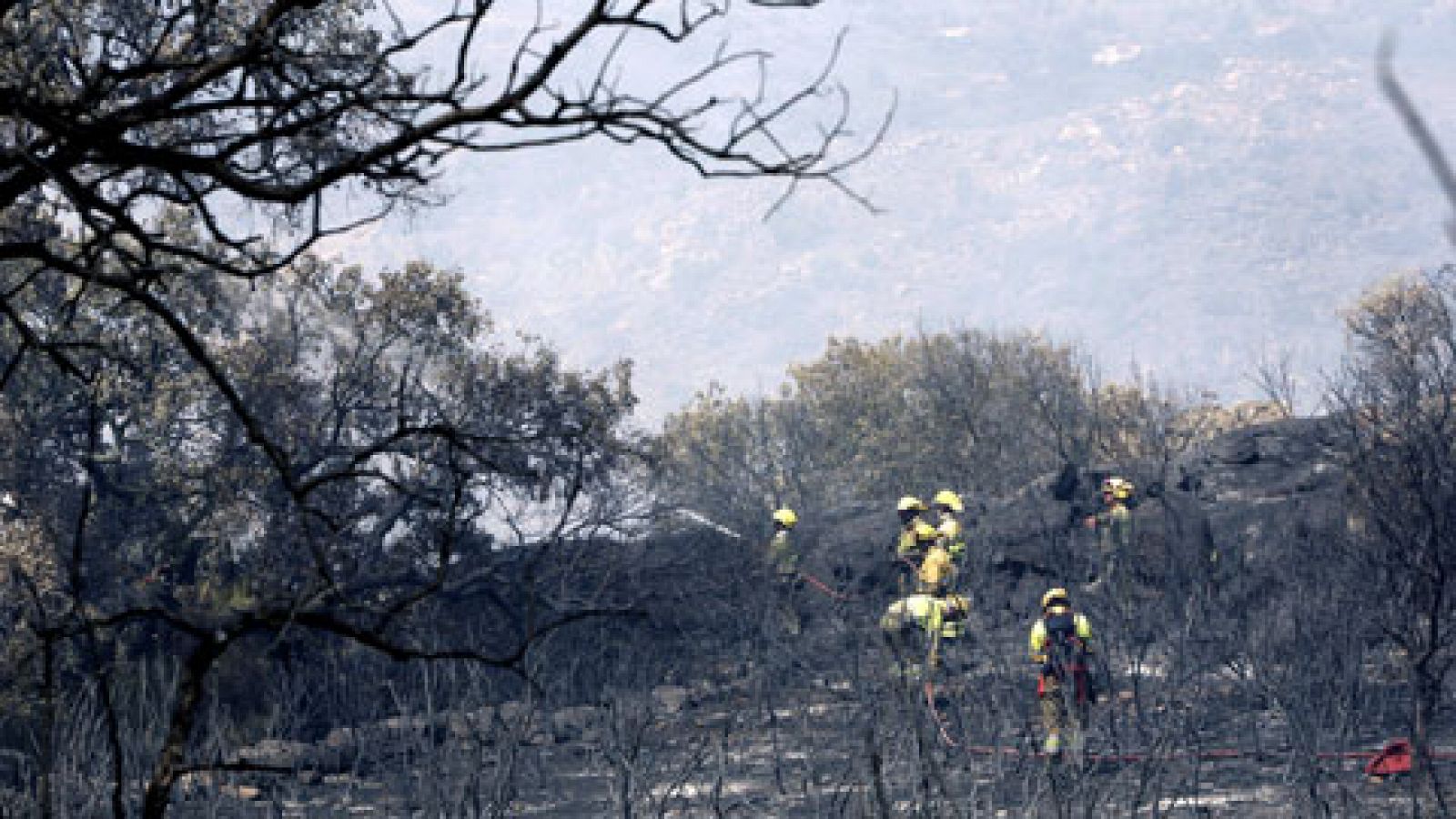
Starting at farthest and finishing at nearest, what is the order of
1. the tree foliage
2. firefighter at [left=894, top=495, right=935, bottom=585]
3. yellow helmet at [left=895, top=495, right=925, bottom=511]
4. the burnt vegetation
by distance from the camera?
the tree foliage
yellow helmet at [left=895, top=495, right=925, bottom=511]
firefighter at [left=894, top=495, right=935, bottom=585]
the burnt vegetation

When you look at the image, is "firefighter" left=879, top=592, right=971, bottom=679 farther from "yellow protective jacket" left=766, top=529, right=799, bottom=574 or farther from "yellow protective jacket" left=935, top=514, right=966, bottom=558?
"yellow protective jacket" left=766, top=529, right=799, bottom=574

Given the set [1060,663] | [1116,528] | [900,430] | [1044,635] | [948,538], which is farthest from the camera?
[900,430]

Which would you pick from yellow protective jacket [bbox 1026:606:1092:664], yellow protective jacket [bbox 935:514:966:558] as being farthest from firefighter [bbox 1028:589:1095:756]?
yellow protective jacket [bbox 935:514:966:558]

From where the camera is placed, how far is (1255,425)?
25172mm

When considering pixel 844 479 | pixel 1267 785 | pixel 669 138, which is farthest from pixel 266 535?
pixel 844 479

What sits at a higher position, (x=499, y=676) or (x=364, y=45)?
(x=364, y=45)

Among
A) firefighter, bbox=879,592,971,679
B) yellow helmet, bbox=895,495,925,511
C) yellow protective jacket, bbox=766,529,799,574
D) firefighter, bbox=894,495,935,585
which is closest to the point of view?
firefighter, bbox=879,592,971,679

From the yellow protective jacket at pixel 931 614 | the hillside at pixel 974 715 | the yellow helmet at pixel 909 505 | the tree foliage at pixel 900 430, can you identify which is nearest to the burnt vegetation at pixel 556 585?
the hillside at pixel 974 715

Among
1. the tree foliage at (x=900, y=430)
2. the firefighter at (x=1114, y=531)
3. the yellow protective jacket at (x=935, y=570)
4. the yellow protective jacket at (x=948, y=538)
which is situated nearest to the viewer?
the yellow protective jacket at (x=935, y=570)

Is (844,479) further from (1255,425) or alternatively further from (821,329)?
(821,329)

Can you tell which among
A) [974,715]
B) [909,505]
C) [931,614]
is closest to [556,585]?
[909,505]

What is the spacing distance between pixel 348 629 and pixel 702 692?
687 inches

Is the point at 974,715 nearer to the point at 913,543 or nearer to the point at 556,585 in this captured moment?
the point at 913,543

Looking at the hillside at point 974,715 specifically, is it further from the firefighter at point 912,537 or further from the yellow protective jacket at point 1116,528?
the firefighter at point 912,537
